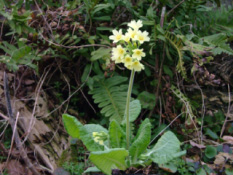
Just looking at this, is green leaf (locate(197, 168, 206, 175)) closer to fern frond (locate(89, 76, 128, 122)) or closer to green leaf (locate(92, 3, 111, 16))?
fern frond (locate(89, 76, 128, 122))

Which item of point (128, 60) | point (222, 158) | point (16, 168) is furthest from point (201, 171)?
point (16, 168)

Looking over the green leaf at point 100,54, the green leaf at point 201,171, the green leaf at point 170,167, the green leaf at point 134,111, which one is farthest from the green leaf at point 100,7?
the green leaf at point 201,171

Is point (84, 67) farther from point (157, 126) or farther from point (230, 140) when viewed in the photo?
point (230, 140)

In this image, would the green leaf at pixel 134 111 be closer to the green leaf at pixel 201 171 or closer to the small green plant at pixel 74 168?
the small green plant at pixel 74 168

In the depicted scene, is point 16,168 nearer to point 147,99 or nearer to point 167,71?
point 147,99

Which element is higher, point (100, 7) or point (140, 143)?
point (100, 7)

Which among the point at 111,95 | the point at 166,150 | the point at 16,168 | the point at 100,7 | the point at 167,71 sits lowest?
the point at 16,168

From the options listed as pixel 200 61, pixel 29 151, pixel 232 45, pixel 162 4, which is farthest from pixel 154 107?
pixel 232 45
